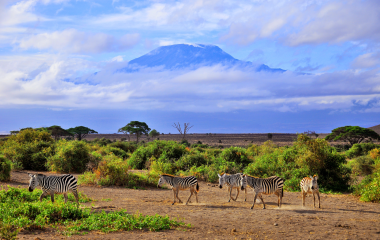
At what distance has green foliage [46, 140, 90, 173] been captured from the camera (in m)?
23.4

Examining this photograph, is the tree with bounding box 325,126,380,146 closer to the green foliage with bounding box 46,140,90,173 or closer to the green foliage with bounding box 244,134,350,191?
the green foliage with bounding box 244,134,350,191

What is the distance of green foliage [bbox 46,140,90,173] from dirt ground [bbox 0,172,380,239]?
8406 mm

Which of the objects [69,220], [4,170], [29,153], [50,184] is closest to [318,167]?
[69,220]

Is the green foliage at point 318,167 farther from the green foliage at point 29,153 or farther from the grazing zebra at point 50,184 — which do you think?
the green foliage at point 29,153

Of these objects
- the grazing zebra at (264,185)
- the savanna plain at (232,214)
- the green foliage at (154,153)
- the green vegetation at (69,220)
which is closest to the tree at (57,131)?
the green foliage at (154,153)

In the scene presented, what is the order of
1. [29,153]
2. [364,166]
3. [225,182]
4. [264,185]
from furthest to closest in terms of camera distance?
Result: [29,153], [364,166], [225,182], [264,185]

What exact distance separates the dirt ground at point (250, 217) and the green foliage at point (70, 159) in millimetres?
8406

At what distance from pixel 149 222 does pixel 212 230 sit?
183cm

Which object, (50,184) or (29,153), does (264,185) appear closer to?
(50,184)

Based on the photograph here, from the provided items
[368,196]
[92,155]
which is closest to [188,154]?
[92,155]

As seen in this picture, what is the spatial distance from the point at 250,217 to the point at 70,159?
1733cm

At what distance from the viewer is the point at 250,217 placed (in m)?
10.5

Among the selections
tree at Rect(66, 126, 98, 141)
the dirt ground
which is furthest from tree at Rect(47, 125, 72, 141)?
the dirt ground

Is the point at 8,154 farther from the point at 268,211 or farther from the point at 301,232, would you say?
the point at 301,232
